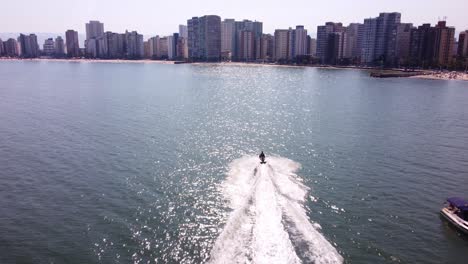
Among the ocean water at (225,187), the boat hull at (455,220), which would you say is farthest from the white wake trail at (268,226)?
the boat hull at (455,220)

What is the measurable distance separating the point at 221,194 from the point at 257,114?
54247mm

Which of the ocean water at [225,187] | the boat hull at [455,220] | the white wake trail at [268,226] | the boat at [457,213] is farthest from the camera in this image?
the boat at [457,213]

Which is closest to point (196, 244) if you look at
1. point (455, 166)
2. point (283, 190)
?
point (283, 190)

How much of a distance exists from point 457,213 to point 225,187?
24.3 meters

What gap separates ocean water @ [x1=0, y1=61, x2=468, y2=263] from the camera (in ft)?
103

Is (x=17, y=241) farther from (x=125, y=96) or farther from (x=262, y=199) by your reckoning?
(x=125, y=96)

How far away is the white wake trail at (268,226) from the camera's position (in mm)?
28891

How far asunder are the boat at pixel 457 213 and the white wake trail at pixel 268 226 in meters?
13.6

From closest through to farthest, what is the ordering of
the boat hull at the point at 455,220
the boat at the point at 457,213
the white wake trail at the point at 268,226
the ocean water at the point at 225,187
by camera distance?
the white wake trail at the point at 268,226 < the ocean water at the point at 225,187 < the boat hull at the point at 455,220 < the boat at the point at 457,213

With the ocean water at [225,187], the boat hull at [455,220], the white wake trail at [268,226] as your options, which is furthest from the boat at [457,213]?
the white wake trail at [268,226]

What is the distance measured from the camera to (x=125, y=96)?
11831cm

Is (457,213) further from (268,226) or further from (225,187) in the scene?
(225,187)

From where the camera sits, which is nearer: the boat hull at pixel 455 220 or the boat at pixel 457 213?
the boat hull at pixel 455 220

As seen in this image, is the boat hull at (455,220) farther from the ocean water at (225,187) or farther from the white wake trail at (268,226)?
the white wake trail at (268,226)
